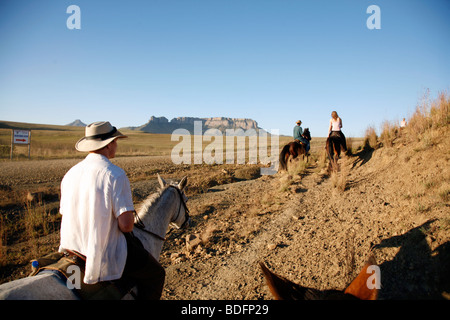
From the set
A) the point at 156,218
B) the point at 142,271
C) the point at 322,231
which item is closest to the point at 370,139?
the point at 322,231

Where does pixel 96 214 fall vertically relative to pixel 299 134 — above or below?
below

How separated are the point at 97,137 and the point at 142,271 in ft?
4.85

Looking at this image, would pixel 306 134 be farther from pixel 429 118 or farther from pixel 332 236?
pixel 332 236

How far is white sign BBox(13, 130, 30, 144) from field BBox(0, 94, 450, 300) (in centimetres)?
1606

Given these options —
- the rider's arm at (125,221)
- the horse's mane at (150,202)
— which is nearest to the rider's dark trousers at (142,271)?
the rider's arm at (125,221)

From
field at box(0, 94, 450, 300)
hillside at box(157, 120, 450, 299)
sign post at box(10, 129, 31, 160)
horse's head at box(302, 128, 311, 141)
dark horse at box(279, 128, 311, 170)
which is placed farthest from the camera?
sign post at box(10, 129, 31, 160)

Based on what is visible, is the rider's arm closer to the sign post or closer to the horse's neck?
the horse's neck

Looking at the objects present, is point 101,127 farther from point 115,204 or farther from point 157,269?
point 157,269

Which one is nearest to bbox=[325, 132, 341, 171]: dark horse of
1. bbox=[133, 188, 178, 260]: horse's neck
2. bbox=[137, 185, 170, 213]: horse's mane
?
bbox=[133, 188, 178, 260]: horse's neck

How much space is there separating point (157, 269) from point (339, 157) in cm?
988

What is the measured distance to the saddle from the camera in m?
2.22

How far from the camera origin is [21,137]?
22.4m
